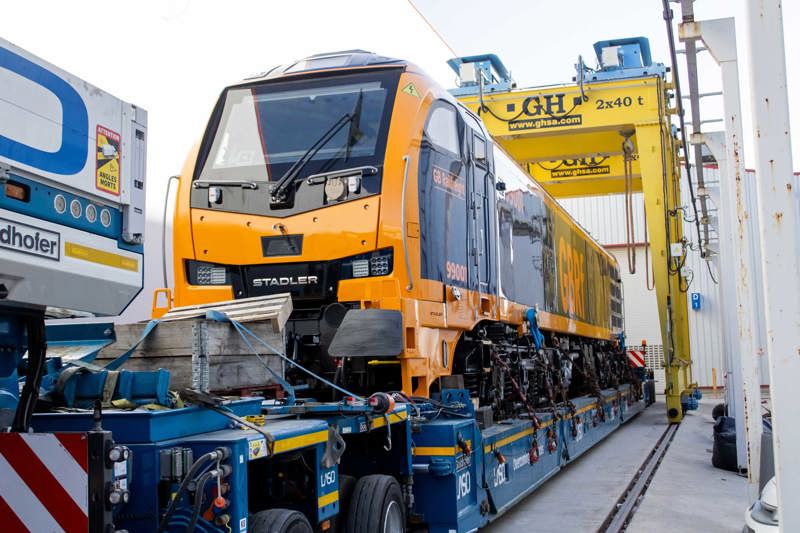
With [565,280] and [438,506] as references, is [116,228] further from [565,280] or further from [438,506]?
[565,280]

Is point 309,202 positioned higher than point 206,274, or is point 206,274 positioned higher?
point 309,202

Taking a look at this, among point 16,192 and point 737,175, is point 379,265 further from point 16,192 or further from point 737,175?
point 16,192

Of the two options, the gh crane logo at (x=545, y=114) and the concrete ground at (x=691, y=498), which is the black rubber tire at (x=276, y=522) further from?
the gh crane logo at (x=545, y=114)

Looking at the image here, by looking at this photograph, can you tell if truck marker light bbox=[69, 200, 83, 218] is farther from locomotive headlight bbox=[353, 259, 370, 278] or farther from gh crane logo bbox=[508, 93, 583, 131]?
gh crane logo bbox=[508, 93, 583, 131]

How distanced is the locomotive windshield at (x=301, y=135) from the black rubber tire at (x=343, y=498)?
79.5 inches

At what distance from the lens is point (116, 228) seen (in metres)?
3.25

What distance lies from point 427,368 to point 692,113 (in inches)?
206

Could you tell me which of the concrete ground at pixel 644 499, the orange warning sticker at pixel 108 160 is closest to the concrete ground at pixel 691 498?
the concrete ground at pixel 644 499

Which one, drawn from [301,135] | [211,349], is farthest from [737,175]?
[211,349]

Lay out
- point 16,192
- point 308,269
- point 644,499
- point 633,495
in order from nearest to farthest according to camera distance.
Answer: point 16,192
point 308,269
point 644,499
point 633,495

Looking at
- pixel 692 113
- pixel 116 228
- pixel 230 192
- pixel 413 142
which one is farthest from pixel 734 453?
pixel 116 228

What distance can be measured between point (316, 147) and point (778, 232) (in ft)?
12.2

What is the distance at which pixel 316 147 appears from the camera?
20.6ft

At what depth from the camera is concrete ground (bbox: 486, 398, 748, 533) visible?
7.55m
